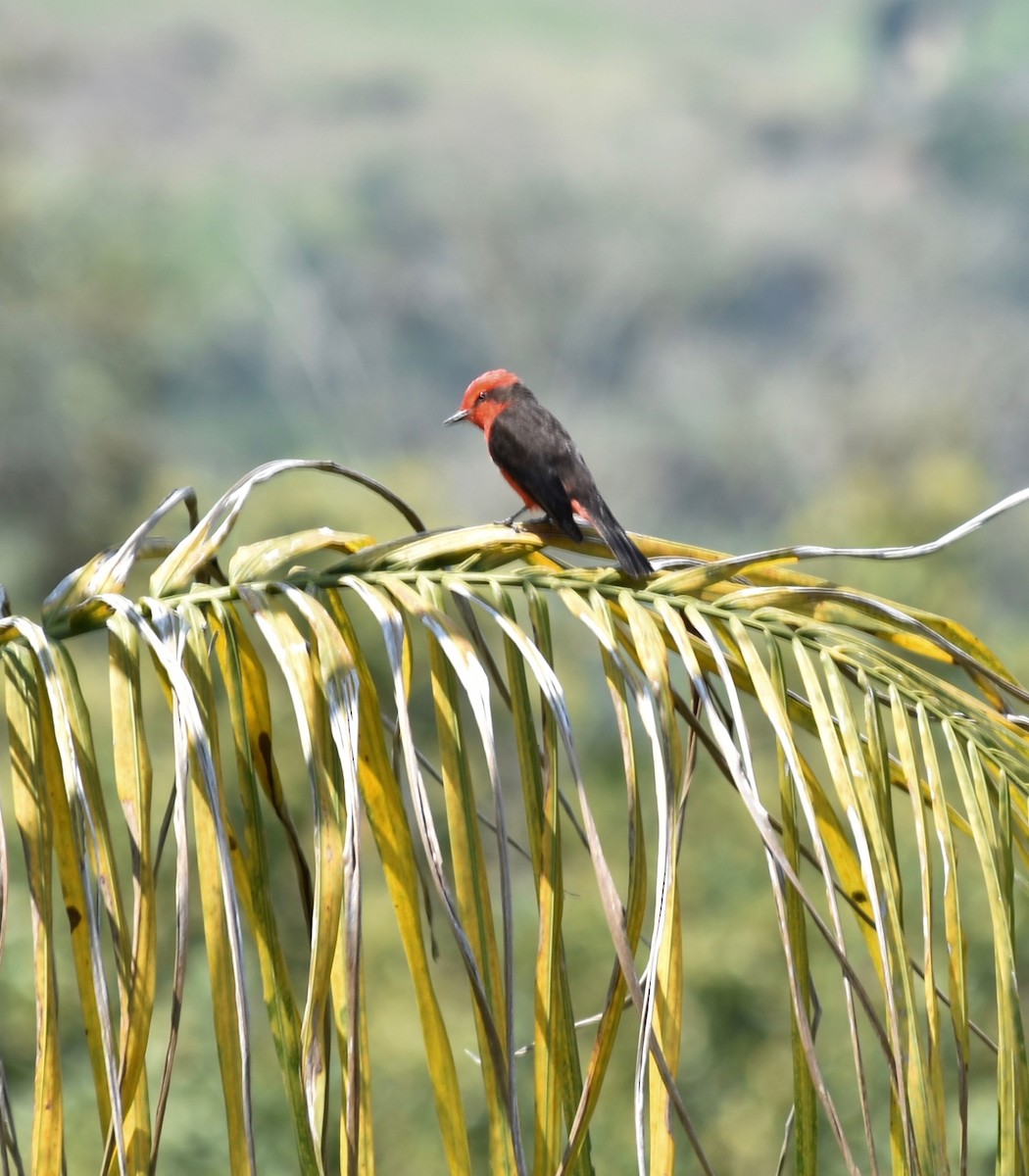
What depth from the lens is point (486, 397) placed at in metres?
4.14

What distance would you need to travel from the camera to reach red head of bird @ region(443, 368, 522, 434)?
13.3 feet

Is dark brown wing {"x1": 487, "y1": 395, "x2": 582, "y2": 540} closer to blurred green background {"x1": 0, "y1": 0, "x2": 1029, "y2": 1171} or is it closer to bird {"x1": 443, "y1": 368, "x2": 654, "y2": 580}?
bird {"x1": 443, "y1": 368, "x2": 654, "y2": 580}

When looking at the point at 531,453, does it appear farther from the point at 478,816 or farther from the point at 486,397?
the point at 478,816

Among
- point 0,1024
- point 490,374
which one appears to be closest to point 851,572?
point 0,1024

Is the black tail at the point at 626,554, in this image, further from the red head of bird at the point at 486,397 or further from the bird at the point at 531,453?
the red head of bird at the point at 486,397

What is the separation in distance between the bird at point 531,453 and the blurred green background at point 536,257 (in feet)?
81.9

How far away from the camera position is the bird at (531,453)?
318cm

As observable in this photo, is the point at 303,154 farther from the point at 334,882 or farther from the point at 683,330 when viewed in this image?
the point at 334,882

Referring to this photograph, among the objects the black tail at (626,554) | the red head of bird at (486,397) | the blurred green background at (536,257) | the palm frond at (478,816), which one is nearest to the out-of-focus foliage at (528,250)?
the blurred green background at (536,257)

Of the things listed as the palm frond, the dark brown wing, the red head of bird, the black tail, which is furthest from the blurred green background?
the palm frond

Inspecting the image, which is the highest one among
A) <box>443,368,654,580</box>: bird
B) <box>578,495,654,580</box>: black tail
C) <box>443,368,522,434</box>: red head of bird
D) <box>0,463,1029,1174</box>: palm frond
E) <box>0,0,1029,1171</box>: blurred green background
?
<box>0,0,1029,1171</box>: blurred green background

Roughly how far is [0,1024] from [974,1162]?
1058 cm

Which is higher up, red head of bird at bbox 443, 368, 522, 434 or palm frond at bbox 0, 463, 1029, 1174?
red head of bird at bbox 443, 368, 522, 434

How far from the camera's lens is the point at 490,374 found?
4133mm
